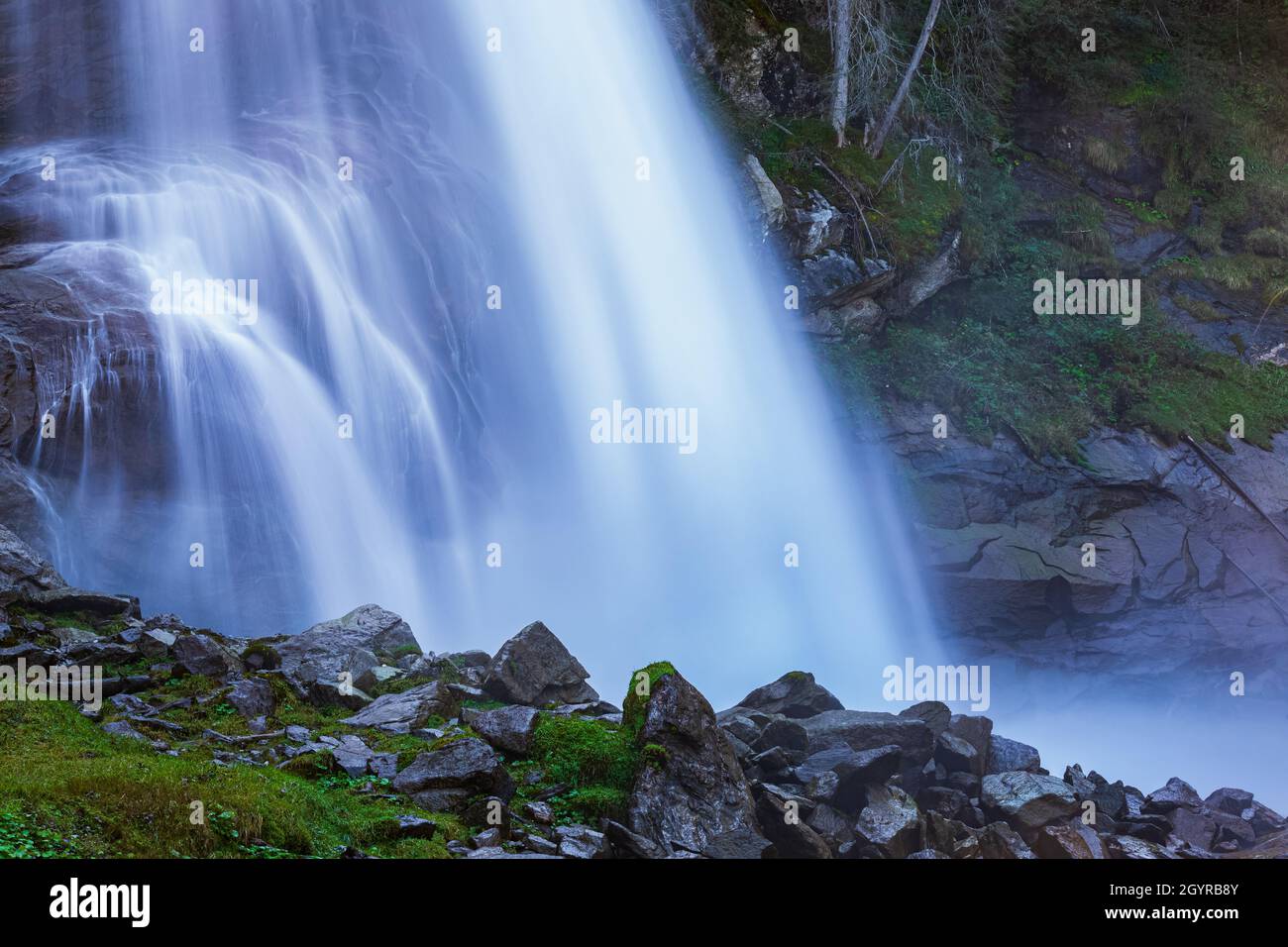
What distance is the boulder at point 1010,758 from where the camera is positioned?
1047 cm

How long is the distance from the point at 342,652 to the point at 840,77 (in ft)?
48.1

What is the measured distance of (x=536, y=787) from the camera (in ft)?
28.5

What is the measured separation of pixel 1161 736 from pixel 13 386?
15.3 metres

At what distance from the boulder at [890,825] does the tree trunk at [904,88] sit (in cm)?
1447

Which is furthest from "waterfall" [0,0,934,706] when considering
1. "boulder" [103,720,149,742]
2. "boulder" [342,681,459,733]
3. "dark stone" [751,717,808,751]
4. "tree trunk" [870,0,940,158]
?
"dark stone" [751,717,808,751]

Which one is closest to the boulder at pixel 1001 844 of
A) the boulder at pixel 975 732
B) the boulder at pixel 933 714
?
the boulder at pixel 975 732

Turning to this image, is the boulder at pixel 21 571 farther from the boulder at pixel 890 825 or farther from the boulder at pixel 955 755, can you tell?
the boulder at pixel 955 755

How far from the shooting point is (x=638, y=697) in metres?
9.41

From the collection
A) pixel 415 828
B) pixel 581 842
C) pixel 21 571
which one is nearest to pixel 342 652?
pixel 21 571

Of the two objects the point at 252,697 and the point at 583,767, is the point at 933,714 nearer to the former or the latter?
the point at 583,767

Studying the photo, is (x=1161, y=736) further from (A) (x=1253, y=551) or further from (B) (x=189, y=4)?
(B) (x=189, y=4)

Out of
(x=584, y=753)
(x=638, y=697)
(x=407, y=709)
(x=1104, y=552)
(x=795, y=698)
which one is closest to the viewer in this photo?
(x=584, y=753)

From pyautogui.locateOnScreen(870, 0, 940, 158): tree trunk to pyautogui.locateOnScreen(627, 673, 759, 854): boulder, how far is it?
14326mm

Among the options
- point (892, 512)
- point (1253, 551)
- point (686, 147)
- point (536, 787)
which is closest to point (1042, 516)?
point (892, 512)
